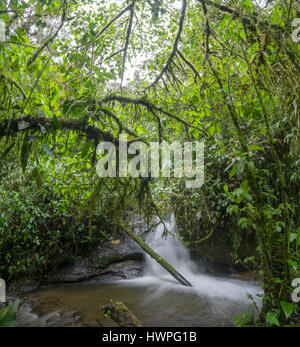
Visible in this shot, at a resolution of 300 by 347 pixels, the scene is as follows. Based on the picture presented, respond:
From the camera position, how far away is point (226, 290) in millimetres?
4332

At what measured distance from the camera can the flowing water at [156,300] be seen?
10.9 feet

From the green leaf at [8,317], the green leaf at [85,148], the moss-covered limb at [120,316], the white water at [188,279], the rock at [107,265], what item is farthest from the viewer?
the rock at [107,265]

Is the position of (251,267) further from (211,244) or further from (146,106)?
(146,106)

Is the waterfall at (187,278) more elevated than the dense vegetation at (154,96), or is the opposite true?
the dense vegetation at (154,96)

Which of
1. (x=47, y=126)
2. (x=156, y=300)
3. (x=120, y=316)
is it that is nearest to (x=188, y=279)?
(x=156, y=300)

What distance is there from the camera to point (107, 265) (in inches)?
211

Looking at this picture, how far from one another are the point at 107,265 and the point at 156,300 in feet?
5.79

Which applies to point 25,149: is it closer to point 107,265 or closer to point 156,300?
point 156,300

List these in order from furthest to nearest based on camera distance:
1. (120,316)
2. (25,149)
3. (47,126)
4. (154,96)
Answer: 1. (154,96)
2. (120,316)
3. (47,126)
4. (25,149)

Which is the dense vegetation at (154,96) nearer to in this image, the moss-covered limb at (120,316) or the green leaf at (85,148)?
the green leaf at (85,148)

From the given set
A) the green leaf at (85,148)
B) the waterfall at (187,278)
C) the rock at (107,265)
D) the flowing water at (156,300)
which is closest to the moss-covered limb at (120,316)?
the flowing water at (156,300)

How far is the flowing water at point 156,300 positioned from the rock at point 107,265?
23 cm
